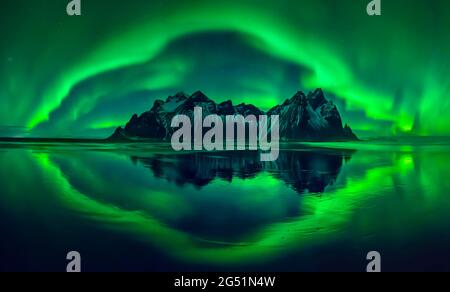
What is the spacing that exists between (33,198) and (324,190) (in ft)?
23.4

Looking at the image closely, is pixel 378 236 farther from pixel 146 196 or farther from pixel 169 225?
pixel 146 196

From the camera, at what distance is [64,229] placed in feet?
19.8

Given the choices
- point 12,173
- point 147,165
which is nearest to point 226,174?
point 147,165

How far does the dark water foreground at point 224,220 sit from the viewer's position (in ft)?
16.8

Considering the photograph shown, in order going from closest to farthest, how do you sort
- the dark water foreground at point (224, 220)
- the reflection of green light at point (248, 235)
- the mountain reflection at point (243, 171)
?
the dark water foreground at point (224, 220) < the reflection of green light at point (248, 235) < the mountain reflection at point (243, 171)

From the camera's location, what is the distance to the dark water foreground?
16.8 ft
